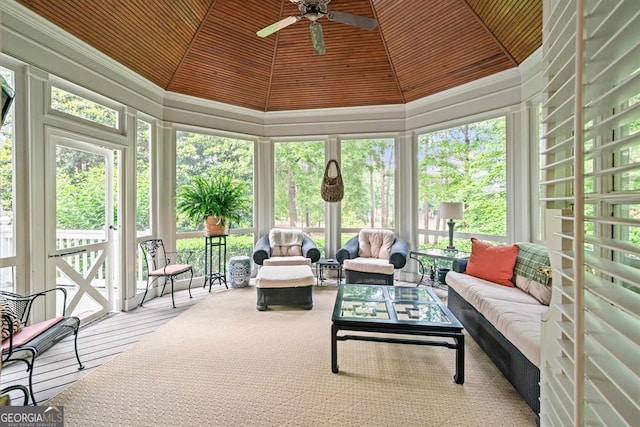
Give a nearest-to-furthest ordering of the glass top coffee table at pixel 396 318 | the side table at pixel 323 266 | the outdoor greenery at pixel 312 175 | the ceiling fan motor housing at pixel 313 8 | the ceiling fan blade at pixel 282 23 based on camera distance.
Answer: the glass top coffee table at pixel 396 318 < the ceiling fan motor housing at pixel 313 8 < the ceiling fan blade at pixel 282 23 < the outdoor greenery at pixel 312 175 < the side table at pixel 323 266

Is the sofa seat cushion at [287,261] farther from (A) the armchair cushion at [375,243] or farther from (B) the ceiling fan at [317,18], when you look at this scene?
(B) the ceiling fan at [317,18]

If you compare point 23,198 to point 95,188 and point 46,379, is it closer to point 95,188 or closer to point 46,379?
point 95,188

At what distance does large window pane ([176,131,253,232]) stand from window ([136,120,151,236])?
46 cm

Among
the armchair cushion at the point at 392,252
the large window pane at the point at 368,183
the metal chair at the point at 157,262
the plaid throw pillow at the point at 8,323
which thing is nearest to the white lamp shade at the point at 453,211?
the armchair cushion at the point at 392,252

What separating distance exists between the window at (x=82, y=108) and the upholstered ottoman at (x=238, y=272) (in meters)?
2.48

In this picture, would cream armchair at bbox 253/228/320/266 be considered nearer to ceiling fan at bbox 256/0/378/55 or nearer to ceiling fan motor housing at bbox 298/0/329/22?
ceiling fan at bbox 256/0/378/55

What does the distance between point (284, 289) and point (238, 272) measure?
1369 millimetres

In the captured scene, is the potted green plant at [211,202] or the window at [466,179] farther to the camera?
the potted green plant at [211,202]

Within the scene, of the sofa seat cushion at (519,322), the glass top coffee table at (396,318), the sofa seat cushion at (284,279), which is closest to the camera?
Result: the sofa seat cushion at (519,322)

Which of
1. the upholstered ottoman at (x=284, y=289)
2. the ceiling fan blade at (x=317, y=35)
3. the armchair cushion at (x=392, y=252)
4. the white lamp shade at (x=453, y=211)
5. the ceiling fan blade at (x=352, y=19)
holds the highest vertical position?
Answer: the ceiling fan blade at (x=352, y=19)

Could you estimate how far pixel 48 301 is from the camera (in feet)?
9.28

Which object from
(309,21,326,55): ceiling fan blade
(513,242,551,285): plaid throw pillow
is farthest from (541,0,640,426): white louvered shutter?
(309,21,326,55): ceiling fan blade

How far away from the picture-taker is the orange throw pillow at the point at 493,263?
3.07 metres

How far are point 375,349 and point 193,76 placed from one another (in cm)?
450
